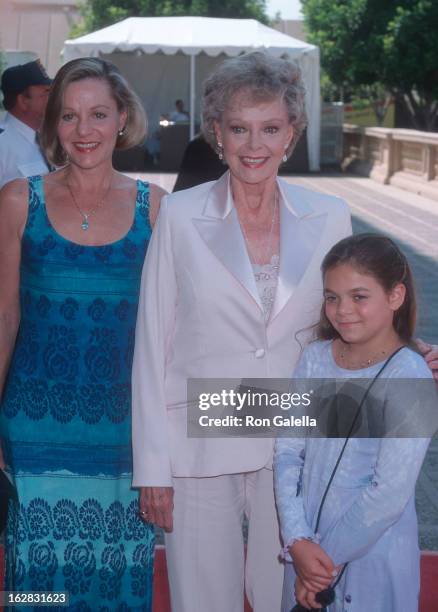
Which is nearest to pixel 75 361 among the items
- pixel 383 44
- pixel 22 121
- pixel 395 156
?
pixel 22 121

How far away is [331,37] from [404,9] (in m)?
2.16

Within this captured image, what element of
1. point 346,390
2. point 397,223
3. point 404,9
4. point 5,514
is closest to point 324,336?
point 346,390

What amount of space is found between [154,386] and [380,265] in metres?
0.63

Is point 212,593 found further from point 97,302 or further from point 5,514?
point 97,302

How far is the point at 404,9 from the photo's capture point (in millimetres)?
25812

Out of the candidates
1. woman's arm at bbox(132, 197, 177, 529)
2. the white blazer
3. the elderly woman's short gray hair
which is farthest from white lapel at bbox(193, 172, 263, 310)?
the elderly woman's short gray hair

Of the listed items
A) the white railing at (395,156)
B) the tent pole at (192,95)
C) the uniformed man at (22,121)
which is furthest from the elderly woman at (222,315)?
the tent pole at (192,95)

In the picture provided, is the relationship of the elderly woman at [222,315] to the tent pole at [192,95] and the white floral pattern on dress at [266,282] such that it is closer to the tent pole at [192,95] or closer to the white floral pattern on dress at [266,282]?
the white floral pattern on dress at [266,282]

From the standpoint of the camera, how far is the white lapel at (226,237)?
2.63 meters

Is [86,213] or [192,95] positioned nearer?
[86,213]

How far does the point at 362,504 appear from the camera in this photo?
2443 mm

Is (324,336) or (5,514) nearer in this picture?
(324,336)

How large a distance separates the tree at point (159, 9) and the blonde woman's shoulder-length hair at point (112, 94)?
1216 inches

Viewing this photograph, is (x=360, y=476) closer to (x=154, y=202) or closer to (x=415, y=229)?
(x=154, y=202)
